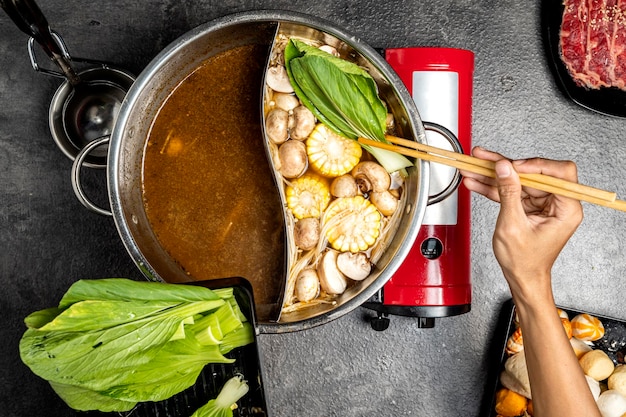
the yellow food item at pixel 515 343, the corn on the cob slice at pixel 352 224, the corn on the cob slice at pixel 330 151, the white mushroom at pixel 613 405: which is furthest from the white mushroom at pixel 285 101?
the white mushroom at pixel 613 405

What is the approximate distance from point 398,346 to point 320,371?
366 mm

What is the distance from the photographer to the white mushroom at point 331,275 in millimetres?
1938

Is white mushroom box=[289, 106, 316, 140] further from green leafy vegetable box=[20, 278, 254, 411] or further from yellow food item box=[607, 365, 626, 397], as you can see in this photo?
yellow food item box=[607, 365, 626, 397]

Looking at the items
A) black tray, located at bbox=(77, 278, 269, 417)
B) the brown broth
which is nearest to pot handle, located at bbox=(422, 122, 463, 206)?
the brown broth

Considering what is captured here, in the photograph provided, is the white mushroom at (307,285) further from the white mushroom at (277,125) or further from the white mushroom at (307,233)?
the white mushroom at (277,125)

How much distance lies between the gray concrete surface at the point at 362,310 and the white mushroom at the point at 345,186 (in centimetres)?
67

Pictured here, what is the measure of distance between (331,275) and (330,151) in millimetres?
449

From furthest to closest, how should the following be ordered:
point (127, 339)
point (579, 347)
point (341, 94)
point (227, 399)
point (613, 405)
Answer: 1. point (579, 347)
2. point (613, 405)
3. point (341, 94)
4. point (227, 399)
5. point (127, 339)

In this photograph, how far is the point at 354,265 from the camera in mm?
1918

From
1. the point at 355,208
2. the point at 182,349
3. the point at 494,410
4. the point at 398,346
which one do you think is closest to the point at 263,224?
the point at 355,208

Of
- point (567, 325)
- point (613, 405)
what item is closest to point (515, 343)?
point (567, 325)

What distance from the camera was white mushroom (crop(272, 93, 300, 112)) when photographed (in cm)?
197

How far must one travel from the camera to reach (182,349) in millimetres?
1587

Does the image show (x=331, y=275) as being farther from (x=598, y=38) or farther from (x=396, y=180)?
(x=598, y=38)
